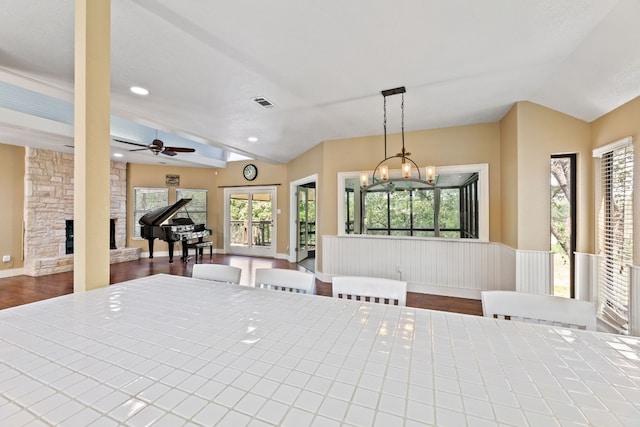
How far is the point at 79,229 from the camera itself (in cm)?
138

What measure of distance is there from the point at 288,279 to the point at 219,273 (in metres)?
0.56

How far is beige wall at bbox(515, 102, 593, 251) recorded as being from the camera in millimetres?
2906

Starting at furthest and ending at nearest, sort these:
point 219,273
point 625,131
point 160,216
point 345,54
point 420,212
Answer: point 160,216, point 420,212, point 625,131, point 345,54, point 219,273

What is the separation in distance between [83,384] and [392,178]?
4195mm

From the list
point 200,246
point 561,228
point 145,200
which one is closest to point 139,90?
point 200,246

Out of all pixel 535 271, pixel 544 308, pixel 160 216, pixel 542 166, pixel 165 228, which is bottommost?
pixel 535 271

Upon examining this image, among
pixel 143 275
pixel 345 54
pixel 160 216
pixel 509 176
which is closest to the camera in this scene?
pixel 345 54

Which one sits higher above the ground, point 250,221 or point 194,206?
point 194,206

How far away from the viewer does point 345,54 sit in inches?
86.8

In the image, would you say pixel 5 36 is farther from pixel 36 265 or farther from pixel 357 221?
pixel 36 265

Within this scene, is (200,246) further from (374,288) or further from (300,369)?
(300,369)

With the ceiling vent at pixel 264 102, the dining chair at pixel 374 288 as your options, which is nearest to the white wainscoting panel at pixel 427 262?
the ceiling vent at pixel 264 102

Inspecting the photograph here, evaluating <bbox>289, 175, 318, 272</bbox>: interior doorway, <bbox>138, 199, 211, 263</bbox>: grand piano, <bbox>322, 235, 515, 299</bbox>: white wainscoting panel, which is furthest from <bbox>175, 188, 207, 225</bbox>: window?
<bbox>322, 235, 515, 299</bbox>: white wainscoting panel

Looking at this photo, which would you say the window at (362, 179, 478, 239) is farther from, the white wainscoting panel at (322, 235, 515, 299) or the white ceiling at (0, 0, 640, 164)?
the white ceiling at (0, 0, 640, 164)
